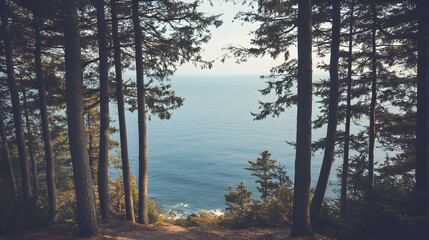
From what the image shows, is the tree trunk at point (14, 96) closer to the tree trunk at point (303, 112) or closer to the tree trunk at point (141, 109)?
the tree trunk at point (141, 109)

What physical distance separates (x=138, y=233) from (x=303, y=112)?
584 centimetres

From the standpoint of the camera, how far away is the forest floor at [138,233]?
641cm

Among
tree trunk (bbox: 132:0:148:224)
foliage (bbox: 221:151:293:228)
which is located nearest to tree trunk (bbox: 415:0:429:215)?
foliage (bbox: 221:151:293:228)

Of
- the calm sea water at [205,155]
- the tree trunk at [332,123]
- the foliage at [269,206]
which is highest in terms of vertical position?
the tree trunk at [332,123]

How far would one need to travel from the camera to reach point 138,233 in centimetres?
759

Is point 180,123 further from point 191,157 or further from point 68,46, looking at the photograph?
point 68,46

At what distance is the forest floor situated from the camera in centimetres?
641

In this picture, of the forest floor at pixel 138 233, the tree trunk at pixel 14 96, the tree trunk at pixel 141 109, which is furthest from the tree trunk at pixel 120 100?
the tree trunk at pixel 14 96

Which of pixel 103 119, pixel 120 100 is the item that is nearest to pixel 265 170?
pixel 120 100

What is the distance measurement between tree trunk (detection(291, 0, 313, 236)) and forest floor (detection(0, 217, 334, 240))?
950 mm

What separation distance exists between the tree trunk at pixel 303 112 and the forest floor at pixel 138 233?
95 centimetres

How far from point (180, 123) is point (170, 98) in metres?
93.6

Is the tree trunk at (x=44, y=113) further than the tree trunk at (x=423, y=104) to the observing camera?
Yes

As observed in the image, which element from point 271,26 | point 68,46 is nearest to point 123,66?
point 68,46
